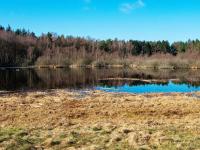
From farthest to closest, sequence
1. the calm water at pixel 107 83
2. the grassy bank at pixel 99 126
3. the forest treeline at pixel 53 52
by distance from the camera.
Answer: the forest treeline at pixel 53 52
the calm water at pixel 107 83
the grassy bank at pixel 99 126

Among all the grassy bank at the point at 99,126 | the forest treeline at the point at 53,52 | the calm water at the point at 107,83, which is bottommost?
the grassy bank at the point at 99,126

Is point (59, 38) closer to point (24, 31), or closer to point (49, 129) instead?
point (24, 31)

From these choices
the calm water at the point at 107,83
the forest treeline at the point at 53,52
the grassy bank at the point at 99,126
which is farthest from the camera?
the forest treeline at the point at 53,52

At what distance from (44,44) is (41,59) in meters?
26.5

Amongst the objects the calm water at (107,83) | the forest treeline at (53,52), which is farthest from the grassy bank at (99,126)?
the forest treeline at (53,52)

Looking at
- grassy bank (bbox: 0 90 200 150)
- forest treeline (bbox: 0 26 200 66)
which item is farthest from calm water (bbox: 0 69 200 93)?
forest treeline (bbox: 0 26 200 66)

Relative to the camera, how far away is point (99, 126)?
1316 cm

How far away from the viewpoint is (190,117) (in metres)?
16.4

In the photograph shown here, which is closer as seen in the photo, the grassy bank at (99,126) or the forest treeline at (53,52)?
the grassy bank at (99,126)

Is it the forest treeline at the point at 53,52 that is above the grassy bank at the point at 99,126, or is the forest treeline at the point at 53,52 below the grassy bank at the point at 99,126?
above

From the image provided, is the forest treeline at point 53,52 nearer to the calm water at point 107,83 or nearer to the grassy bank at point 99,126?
the calm water at point 107,83

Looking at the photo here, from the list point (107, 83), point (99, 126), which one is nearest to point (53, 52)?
point (107, 83)

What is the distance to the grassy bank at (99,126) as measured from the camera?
10391 mm

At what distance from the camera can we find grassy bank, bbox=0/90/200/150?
10.4m
